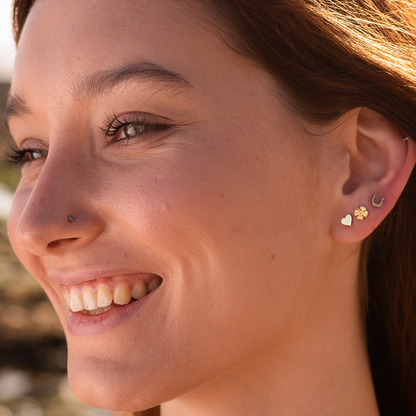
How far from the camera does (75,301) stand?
1.57 metres

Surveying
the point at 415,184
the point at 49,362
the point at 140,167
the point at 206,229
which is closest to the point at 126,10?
the point at 140,167

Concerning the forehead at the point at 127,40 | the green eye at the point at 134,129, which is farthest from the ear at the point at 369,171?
the green eye at the point at 134,129

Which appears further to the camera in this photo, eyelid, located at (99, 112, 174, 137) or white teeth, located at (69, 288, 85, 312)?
white teeth, located at (69, 288, 85, 312)

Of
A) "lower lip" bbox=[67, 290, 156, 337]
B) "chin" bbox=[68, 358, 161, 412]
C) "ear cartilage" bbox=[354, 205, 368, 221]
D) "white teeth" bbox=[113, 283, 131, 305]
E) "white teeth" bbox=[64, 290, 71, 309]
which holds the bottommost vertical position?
"chin" bbox=[68, 358, 161, 412]

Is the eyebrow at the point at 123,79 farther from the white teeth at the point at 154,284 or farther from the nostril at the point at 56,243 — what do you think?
the white teeth at the point at 154,284

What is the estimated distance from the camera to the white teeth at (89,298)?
1.49m

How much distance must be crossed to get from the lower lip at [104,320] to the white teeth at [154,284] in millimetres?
40

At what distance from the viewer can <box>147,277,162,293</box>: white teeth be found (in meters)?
1.41

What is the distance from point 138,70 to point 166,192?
31cm

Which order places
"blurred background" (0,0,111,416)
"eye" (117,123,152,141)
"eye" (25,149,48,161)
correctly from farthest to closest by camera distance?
"blurred background" (0,0,111,416), "eye" (25,149,48,161), "eye" (117,123,152,141)

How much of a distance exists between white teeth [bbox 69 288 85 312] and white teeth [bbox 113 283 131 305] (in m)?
0.17

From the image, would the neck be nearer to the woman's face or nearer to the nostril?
the woman's face

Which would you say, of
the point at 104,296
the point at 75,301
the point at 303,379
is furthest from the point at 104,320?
the point at 303,379

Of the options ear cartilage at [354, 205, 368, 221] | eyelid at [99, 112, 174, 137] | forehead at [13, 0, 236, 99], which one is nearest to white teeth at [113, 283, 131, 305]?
eyelid at [99, 112, 174, 137]
